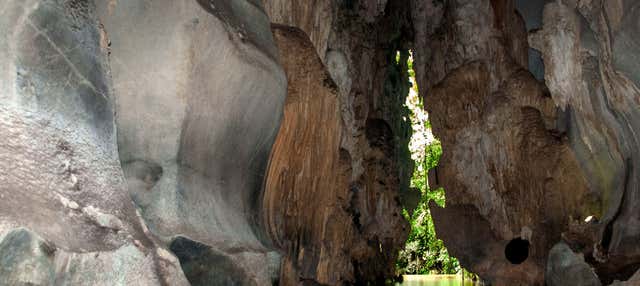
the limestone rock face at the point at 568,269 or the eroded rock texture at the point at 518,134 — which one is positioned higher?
the eroded rock texture at the point at 518,134

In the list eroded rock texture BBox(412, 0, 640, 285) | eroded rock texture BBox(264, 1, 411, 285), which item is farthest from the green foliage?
eroded rock texture BBox(412, 0, 640, 285)

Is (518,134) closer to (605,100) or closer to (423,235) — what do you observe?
(605,100)

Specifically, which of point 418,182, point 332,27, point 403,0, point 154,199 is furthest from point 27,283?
point 418,182

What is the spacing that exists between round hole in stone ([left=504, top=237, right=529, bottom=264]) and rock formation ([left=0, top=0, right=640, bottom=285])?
0.02 metres

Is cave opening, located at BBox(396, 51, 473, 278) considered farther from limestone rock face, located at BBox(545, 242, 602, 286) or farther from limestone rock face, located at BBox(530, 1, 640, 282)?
limestone rock face, located at BBox(530, 1, 640, 282)

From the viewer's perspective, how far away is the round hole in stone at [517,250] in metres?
8.19

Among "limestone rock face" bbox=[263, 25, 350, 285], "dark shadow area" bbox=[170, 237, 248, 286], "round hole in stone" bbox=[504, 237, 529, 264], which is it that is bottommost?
"dark shadow area" bbox=[170, 237, 248, 286]

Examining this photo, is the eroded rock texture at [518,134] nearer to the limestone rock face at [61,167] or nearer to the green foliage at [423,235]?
the limestone rock face at [61,167]

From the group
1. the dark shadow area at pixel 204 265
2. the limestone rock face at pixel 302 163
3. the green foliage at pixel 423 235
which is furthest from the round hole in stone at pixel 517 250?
the green foliage at pixel 423 235

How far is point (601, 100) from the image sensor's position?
4.83 meters

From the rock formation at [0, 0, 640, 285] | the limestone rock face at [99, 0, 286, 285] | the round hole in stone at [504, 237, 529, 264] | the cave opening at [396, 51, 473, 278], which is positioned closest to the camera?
the rock formation at [0, 0, 640, 285]

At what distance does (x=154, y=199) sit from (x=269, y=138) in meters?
0.87

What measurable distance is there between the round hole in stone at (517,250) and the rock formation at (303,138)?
0.02m

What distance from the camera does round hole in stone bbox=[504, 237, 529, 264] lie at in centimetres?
819
